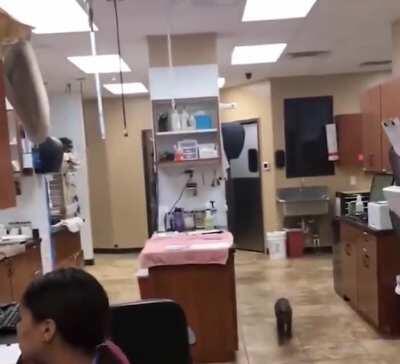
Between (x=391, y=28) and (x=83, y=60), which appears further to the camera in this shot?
(x=83, y=60)

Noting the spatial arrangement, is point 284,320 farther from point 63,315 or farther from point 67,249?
point 63,315

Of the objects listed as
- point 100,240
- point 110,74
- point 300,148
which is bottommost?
point 100,240

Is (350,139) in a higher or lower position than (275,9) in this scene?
lower

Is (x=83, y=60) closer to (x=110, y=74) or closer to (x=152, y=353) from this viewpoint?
(x=110, y=74)

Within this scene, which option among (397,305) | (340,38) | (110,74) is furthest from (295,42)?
(397,305)

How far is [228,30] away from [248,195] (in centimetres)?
379

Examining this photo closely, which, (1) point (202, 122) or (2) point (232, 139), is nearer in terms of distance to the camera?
(1) point (202, 122)

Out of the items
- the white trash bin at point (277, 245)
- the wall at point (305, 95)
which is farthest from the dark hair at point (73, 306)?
the wall at point (305, 95)

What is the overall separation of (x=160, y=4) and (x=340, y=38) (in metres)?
2.28

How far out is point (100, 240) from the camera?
8734mm

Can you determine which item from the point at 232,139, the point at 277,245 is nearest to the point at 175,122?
the point at 232,139

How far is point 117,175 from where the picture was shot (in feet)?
28.3

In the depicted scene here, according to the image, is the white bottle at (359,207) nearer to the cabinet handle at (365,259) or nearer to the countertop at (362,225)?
the countertop at (362,225)

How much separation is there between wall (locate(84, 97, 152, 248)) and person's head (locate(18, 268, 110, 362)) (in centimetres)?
740
